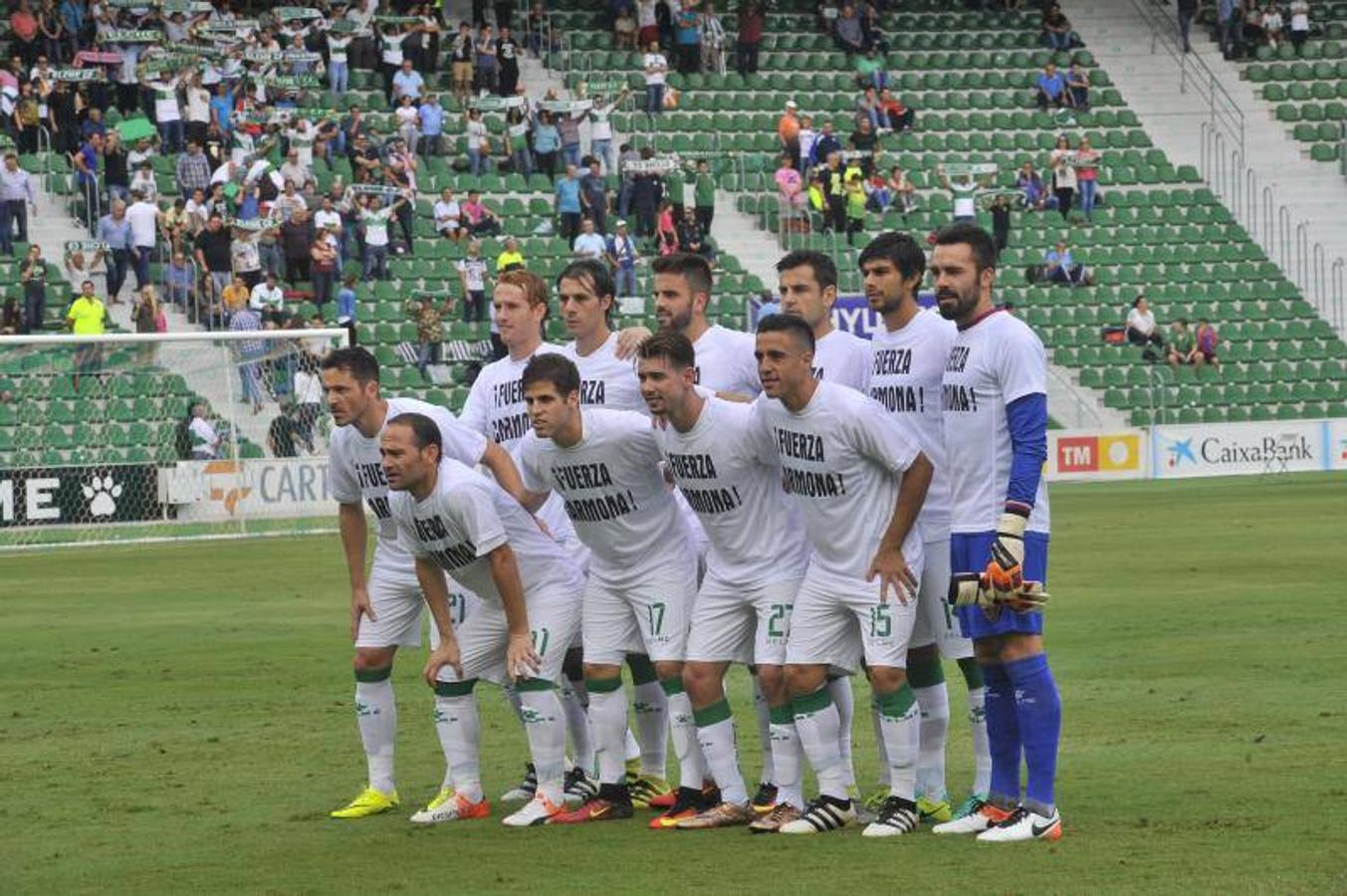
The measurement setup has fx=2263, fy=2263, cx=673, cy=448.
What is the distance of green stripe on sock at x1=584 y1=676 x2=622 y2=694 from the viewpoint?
417 inches

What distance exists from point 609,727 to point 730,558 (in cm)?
103

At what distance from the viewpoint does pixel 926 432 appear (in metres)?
10.2

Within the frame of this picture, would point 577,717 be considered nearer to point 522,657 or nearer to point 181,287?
point 522,657

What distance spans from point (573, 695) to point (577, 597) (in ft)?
2.62

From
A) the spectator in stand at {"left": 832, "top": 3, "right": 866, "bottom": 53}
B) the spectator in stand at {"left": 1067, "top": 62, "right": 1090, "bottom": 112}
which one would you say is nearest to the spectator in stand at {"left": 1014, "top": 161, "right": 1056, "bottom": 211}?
the spectator in stand at {"left": 1067, "top": 62, "right": 1090, "bottom": 112}

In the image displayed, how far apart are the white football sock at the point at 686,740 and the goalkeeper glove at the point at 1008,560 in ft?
6.25

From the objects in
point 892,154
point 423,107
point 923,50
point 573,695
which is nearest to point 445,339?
point 423,107

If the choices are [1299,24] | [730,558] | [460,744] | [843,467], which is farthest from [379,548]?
[1299,24]

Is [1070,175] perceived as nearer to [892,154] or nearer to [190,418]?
[892,154]

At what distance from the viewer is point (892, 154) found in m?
49.5

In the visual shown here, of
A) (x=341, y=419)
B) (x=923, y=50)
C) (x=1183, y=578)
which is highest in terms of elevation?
(x=923, y=50)

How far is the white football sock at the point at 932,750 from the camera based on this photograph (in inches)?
406

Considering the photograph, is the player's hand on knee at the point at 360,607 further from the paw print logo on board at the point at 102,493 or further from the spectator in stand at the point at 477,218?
the spectator in stand at the point at 477,218

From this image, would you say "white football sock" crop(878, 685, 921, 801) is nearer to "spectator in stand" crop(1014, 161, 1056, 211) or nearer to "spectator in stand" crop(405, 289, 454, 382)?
"spectator in stand" crop(405, 289, 454, 382)
